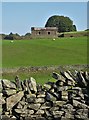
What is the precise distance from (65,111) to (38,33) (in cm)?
7316

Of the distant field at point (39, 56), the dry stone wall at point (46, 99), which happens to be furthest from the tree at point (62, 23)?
the dry stone wall at point (46, 99)

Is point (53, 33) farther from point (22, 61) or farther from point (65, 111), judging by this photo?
point (65, 111)

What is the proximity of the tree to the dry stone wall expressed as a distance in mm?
102520

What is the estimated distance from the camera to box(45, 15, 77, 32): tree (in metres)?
114

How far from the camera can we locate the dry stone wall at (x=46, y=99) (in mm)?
9906

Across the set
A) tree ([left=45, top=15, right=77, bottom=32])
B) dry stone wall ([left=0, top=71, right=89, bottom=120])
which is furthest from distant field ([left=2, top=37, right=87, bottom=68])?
tree ([left=45, top=15, right=77, bottom=32])

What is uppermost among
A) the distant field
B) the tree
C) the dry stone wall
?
the tree

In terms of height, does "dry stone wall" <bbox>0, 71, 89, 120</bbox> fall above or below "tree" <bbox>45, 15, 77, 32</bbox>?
below

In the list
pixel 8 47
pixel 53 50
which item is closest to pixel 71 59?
pixel 53 50

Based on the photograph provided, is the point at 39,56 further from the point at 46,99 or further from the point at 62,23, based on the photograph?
the point at 62,23

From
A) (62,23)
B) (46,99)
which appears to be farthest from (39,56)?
(62,23)

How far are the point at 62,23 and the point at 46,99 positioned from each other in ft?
355

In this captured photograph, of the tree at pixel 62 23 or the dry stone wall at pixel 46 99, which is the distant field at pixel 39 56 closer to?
the dry stone wall at pixel 46 99

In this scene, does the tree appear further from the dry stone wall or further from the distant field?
the dry stone wall
